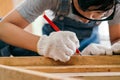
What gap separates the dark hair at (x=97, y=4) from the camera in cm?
101

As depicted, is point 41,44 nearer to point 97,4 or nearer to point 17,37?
point 17,37

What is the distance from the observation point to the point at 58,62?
864mm

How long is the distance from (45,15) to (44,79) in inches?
33.2

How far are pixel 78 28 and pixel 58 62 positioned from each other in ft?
1.52

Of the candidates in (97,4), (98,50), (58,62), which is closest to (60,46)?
(58,62)

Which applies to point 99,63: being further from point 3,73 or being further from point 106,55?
point 3,73

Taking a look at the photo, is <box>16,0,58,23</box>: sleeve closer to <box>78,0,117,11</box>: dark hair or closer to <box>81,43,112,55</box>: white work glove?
<box>78,0,117,11</box>: dark hair

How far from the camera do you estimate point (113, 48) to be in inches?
36.5

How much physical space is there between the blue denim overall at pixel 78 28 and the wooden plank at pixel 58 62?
411 millimetres

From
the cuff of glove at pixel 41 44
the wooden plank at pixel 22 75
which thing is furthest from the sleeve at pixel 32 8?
the wooden plank at pixel 22 75

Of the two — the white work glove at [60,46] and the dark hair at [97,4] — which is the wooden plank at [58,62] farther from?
the dark hair at [97,4]

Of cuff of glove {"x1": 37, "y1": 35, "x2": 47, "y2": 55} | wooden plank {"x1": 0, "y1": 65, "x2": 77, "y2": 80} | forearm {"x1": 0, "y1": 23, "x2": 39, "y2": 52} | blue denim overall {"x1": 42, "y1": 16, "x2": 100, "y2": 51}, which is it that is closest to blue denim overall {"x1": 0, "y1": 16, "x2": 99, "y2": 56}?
blue denim overall {"x1": 42, "y1": 16, "x2": 100, "y2": 51}

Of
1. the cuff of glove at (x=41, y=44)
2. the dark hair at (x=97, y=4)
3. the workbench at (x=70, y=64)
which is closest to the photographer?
the workbench at (x=70, y=64)

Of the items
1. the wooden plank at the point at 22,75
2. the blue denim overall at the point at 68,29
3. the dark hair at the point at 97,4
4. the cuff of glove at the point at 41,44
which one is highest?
the dark hair at the point at 97,4
